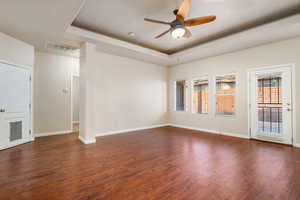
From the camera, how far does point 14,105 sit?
3.75 meters

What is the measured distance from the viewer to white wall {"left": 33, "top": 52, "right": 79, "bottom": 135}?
15.4ft

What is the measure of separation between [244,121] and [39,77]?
6.81 m

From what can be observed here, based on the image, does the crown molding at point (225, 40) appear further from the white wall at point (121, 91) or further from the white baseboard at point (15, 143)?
the white baseboard at point (15, 143)

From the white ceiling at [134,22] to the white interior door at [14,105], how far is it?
3.17ft

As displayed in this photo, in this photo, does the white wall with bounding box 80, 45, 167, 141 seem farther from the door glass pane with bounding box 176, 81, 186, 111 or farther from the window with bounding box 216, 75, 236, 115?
the window with bounding box 216, 75, 236, 115

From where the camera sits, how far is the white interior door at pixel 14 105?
11.5 feet

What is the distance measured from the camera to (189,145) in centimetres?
386

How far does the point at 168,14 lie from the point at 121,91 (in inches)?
120

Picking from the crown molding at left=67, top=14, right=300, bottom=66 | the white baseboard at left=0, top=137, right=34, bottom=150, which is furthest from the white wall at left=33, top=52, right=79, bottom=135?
the crown molding at left=67, top=14, right=300, bottom=66

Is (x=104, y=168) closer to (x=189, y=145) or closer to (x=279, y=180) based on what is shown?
(x=189, y=145)

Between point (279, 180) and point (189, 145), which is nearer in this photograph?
point (279, 180)

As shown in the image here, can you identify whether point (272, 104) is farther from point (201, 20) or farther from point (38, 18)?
point (38, 18)

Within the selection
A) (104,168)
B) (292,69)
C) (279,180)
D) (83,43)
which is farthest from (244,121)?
(83,43)

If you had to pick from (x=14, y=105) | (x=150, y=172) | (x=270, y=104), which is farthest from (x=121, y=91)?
(x=270, y=104)
